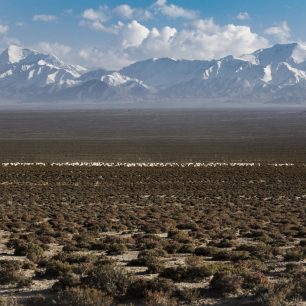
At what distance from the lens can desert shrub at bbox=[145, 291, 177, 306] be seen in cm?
904

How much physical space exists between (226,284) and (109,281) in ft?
7.13

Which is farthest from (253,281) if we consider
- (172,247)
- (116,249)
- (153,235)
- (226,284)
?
(153,235)

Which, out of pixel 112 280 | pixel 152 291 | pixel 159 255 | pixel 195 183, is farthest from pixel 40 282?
pixel 195 183

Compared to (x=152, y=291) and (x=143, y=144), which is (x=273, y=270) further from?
(x=143, y=144)

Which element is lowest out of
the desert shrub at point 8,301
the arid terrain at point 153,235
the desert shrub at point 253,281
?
the arid terrain at point 153,235

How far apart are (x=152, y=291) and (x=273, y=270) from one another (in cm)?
366

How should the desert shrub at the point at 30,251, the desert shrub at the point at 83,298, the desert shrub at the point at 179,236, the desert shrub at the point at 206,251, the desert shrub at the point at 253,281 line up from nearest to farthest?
the desert shrub at the point at 83,298 < the desert shrub at the point at 253,281 < the desert shrub at the point at 30,251 < the desert shrub at the point at 206,251 < the desert shrub at the point at 179,236

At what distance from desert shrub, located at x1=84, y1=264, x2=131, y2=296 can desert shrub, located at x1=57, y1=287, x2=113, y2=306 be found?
402mm

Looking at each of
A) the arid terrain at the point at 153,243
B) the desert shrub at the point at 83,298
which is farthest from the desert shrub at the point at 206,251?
the desert shrub at the point at 83,298

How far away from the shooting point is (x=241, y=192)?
38312 millimetres

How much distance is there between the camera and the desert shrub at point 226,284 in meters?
9.99

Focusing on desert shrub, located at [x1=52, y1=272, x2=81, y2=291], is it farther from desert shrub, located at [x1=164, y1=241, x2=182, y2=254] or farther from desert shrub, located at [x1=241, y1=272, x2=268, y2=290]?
desert shrub, located at [x1=164, y1=241, x2=182, y2=254]

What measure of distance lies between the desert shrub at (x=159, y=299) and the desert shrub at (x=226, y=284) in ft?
3.40

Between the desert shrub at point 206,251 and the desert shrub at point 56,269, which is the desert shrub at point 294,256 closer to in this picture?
the desert shrub at point 206,251
